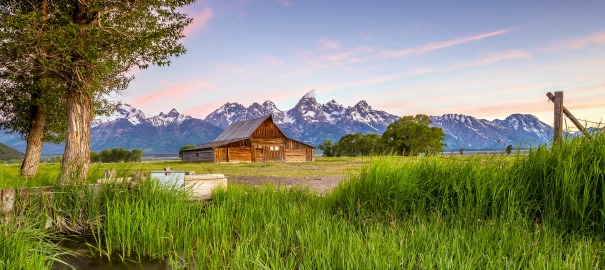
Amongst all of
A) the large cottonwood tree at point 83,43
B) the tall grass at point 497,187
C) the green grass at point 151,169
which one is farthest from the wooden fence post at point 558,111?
the large cottonwood tree at point 83,43

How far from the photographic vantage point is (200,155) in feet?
201

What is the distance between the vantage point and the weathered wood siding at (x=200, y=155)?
5670 centimetres

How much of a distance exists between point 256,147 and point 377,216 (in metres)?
51.8

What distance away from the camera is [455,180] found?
734cm

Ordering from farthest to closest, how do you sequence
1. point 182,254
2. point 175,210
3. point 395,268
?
point 175,210 < point 182,254 < point 395,268

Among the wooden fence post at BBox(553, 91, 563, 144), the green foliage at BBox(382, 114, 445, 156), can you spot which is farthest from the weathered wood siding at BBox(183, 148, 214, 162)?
the wooden fence post at BBox(553, 91, 563, 144)

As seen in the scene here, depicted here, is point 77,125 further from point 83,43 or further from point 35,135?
point 35,135

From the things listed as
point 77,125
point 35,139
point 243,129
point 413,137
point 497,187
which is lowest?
point 497,187

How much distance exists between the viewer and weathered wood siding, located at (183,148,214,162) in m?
56.7

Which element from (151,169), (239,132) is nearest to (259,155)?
(239,132)

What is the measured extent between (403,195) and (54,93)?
61.9 ft

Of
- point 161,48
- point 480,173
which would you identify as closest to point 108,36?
point 161,48

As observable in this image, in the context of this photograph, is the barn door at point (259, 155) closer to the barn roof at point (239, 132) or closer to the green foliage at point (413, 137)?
the barn roof at point (239, 132)

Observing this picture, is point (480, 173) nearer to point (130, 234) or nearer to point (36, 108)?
point (130, 234)
